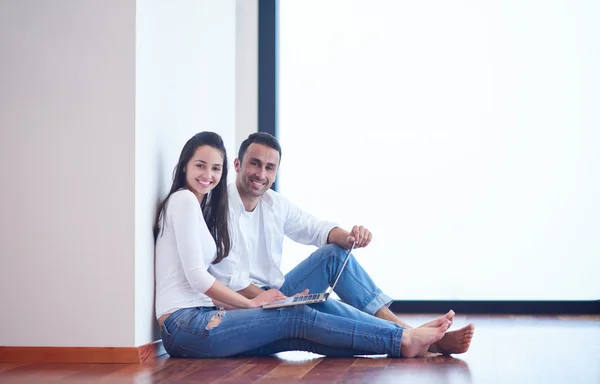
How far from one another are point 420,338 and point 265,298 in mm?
534

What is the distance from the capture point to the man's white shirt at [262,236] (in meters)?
2.84

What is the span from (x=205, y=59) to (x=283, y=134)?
124 centimetres

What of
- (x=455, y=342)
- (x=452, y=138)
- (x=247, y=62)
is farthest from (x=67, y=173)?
(x=452, y=138)

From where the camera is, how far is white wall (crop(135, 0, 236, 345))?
2.63m

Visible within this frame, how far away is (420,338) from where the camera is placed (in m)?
2.50

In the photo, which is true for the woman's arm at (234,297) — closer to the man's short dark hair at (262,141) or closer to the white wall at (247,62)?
the man's short dark hair at (262,141)

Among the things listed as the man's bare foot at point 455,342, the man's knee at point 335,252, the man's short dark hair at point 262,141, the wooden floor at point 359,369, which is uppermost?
the man's short dark hair at point 262,141

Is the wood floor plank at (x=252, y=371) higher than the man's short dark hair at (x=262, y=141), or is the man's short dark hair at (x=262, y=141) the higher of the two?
the man's short dark hair at (x=262, y=141)

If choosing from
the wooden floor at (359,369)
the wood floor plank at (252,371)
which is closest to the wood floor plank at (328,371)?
the wooden floor at (359,369)

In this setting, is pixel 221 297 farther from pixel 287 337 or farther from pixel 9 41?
pixel 9 41

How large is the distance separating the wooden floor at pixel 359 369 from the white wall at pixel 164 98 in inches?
11.1

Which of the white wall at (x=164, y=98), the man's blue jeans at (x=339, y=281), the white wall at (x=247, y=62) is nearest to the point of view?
the white wall at (x=164, y=98)

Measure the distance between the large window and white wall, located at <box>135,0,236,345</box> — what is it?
101cm

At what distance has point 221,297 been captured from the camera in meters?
2.55
